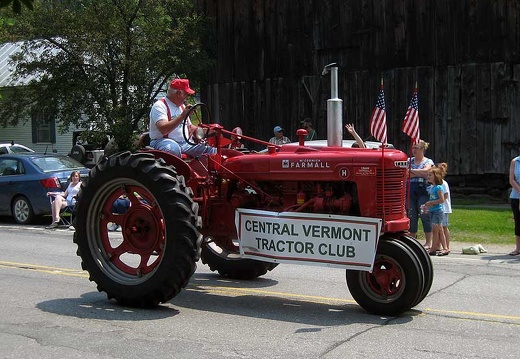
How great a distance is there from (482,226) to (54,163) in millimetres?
10064

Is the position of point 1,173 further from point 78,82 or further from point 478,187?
point 478,187

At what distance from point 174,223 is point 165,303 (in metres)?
1.01

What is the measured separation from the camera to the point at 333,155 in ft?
25.4

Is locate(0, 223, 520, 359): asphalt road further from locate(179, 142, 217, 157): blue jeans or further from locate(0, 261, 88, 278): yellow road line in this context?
locate(179, 142, 217, 157): blue jeans

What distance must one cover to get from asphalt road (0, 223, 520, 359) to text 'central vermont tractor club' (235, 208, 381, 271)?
580 mm

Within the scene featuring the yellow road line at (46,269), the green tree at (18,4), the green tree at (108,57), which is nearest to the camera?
the green tree at (18,4)

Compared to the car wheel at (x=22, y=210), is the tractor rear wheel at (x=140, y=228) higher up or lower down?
higher up

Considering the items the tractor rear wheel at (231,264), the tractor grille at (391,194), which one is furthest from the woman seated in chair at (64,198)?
the tractor grille at (391,194)

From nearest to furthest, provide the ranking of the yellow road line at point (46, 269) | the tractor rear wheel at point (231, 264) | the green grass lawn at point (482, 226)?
the tractor rear wheel at point (231, 264) < the yellow road line at point (46, 269) < the green grass lawn at point (482, 226)

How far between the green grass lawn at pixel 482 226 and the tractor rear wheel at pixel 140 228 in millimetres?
7792

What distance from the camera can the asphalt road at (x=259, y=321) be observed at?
21.6 ft

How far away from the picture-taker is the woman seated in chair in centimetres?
1709

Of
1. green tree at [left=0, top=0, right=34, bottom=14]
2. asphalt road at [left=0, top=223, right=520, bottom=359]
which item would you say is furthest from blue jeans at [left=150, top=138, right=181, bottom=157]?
green tree at [left=0, top=0, right=34, bottom=14]

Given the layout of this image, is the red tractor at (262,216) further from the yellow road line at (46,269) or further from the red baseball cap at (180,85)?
the yellow road line at (46,269)
